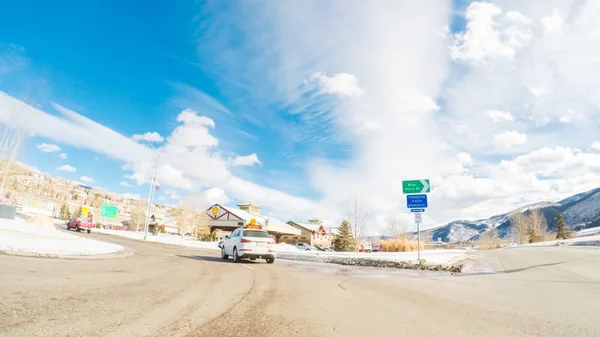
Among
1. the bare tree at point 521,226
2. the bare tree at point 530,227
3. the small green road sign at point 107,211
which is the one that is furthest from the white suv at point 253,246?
the bare tree at point 521,226

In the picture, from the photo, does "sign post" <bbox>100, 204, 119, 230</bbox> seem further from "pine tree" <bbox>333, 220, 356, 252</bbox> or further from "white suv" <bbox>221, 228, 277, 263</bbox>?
"white suv" <bbox>221, 228, 277, 263</bbox>

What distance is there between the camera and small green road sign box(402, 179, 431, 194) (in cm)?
1778

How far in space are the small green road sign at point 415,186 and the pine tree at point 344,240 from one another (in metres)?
29.7

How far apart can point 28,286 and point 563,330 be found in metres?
7.96

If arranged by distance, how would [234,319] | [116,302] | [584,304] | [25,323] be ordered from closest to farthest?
1. [25,323]
2. [234,319]
3. [116,302]
4. [584,304]

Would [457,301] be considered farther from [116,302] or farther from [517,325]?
[116,302]

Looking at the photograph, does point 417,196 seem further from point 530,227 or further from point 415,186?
point 530,227

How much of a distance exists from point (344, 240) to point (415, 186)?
30.3 metres

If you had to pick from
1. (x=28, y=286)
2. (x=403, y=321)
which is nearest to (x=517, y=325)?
(x=403, y=321)

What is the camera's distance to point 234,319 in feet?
13.3

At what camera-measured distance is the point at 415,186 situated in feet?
59.7

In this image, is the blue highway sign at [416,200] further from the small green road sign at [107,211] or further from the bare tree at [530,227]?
the bare tree at [530,227]

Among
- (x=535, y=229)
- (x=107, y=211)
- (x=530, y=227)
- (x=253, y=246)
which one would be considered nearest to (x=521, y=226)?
(x=530, y=227)

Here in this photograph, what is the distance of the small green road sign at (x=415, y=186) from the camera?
17.8 metres
